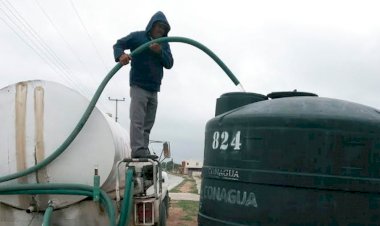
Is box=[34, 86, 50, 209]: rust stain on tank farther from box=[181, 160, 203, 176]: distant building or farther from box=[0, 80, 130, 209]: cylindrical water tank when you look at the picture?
box=[181, 160, 203, 176]: distant building

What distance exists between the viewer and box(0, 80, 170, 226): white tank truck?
3.61 m

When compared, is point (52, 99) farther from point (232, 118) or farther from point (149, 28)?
point (232, 118)

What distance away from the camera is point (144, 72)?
464 cm

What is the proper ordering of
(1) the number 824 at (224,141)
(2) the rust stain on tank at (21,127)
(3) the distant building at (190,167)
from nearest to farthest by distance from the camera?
1. (1) the number 824 at (224,141)
2. (2) the rust stain on tank at (21,127)
3. (3) the distant building at (190,167)

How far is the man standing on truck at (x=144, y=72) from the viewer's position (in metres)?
4.49

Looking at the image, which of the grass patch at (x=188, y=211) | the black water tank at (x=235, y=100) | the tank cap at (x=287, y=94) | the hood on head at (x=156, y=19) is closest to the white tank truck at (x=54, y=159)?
the hood on head at (x=156, y=19)

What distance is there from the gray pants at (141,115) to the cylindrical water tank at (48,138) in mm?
730

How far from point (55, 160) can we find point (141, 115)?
1.18 meters

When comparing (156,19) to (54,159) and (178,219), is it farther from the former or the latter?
(178,219)

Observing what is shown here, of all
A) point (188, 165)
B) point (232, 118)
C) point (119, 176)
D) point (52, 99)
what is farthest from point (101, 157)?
point (188, 165)

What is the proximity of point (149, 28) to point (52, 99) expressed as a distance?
4.27ft

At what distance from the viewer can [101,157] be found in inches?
145

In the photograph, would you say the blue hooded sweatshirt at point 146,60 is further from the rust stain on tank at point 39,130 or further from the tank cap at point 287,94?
the tank cap at point 287,94

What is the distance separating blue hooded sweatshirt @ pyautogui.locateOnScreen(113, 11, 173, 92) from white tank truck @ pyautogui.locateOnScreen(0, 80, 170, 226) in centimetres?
98
